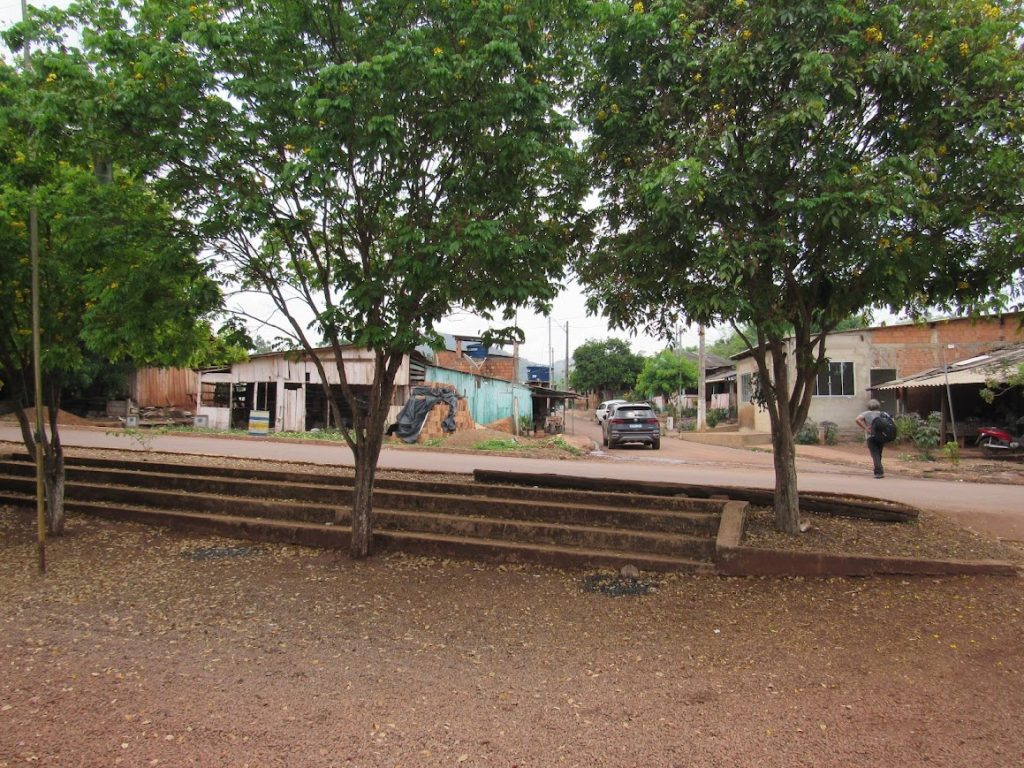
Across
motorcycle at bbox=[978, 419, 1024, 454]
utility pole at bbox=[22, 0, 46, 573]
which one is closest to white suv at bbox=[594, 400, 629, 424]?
motorcycle at bbox=[978, 419, 1024, 454]

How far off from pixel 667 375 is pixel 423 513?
4159cm

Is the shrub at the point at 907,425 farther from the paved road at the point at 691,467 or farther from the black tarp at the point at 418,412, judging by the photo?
the black tarp at the point at 418,412

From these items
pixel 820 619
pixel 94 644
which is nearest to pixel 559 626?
pixel 820 619

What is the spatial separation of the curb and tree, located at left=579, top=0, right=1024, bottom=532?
205 centimetres

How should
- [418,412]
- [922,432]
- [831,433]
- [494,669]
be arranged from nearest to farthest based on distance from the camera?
[494,669] < [922,432] < [418,412] < [831,433]

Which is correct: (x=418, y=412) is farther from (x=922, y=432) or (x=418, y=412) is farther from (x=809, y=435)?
(x=922, y=432)

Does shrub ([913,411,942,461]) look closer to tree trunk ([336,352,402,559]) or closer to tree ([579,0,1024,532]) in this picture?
tree ([579,0,1024,532])

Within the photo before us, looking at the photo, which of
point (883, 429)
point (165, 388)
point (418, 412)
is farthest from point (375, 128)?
point (165, 388)

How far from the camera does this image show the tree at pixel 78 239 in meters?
5.57

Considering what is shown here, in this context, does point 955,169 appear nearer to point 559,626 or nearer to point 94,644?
point 559,626

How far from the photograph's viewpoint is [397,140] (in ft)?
16.5

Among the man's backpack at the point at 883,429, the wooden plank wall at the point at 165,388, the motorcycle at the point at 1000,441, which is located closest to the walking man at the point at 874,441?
the man's backpack at the point at 883,429

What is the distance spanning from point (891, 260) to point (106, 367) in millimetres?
32179

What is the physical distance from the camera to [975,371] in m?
20.5
